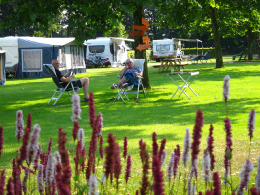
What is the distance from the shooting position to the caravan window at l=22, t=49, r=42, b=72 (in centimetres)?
2059

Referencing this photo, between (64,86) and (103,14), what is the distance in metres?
2.16

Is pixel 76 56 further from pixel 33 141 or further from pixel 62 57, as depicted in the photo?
pixel 33 141

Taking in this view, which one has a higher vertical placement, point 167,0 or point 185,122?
point 167,0

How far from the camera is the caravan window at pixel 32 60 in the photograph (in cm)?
2059

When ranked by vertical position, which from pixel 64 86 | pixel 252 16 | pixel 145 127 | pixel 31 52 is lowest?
pixel 145 127

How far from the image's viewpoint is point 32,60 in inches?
813

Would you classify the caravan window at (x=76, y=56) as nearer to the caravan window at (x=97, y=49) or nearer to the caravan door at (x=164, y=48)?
the caravan window at (x=97, y=49)

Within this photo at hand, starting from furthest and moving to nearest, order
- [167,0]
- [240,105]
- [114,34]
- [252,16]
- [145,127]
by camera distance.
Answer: [114,34], [252,16], [167,0], [240,105], [145,127]

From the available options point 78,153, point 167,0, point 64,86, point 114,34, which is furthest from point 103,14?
point 114,34

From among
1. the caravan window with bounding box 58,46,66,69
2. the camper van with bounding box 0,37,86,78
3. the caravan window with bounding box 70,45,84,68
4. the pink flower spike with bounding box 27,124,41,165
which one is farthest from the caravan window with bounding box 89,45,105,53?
the pink flower spike with bounding box 27,124,41,165

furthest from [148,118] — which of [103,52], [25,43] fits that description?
[103,52]

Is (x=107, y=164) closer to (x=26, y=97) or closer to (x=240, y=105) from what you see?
(x=240, y=105)

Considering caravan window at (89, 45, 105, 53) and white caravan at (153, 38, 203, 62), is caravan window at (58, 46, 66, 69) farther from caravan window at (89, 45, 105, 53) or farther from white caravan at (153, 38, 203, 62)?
white caravan at (153, 38, 203, 62)

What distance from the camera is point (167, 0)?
8.48m
